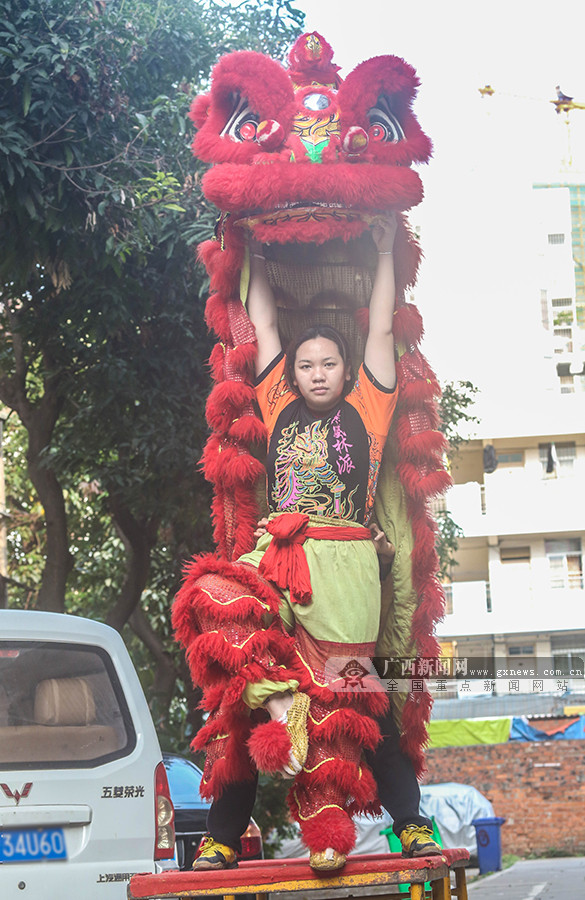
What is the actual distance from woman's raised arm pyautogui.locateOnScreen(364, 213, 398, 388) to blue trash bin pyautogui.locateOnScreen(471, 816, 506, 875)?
12.1 m

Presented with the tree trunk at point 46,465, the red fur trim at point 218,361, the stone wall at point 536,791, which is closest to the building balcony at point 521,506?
the stone wall at point 536,791

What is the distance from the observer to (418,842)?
169 inches

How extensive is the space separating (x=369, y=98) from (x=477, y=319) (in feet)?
87.1

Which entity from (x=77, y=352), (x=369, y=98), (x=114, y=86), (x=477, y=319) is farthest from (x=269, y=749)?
(x=477, y=319)

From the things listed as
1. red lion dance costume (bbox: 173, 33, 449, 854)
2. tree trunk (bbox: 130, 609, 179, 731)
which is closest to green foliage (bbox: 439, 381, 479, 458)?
tree trunk (bbox: 130, 609, 179, 731)

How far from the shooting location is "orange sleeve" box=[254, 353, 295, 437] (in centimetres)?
484

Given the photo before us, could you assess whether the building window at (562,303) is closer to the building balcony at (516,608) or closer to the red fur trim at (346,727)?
the building balcony at (516,608)

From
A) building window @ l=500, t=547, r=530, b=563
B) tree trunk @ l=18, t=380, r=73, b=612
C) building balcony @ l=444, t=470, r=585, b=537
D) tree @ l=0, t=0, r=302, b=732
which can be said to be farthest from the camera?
building window @ l=500, t=547, r=530, b=563

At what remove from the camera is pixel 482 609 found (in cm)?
2870

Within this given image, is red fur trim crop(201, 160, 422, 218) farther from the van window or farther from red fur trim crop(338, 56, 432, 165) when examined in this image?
the van window

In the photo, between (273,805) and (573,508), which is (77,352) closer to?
(273,805)

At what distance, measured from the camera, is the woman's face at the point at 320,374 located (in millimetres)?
4777

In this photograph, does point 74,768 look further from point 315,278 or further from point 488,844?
point 488,844

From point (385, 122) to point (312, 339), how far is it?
92 cm
